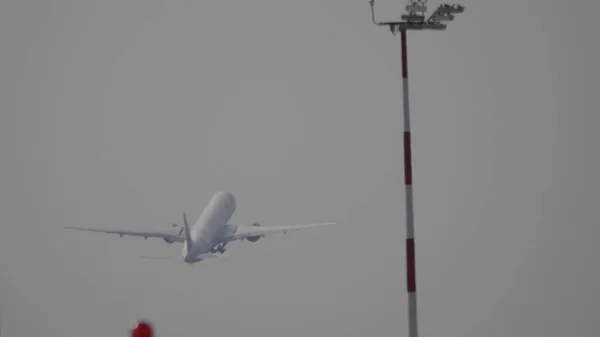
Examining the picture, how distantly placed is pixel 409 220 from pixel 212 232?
9032 centimetres

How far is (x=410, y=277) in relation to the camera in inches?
1626

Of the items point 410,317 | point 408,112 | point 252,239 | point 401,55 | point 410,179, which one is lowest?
point 252,239

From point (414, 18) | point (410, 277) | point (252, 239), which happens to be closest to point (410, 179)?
point (410, 277)

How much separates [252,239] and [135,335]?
134680mm

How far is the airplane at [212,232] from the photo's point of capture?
123 meters

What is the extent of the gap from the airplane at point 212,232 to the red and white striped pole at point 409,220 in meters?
78.5

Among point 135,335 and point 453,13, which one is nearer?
point 135,335

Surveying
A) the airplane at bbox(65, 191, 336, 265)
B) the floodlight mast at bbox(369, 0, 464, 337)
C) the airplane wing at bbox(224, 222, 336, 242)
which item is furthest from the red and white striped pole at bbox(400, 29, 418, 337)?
the airplane wing at bbox(224, 222, 336, 242)

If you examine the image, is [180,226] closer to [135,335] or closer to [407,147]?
[407,147]

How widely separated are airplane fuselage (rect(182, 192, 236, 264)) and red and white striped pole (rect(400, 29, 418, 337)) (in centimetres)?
7891

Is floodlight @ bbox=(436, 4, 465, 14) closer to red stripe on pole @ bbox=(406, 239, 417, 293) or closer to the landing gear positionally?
red stripe on pole @ bbox=(406, 239, 417, 293)

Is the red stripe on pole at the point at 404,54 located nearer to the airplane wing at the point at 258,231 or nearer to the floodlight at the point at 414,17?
the floodlight at the point at 414,17

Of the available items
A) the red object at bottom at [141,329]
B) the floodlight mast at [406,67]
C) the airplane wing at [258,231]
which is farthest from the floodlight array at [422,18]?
the airplane wing at [258,231]

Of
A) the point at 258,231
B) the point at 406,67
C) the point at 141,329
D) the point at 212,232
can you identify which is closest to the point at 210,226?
the point at 212,232
